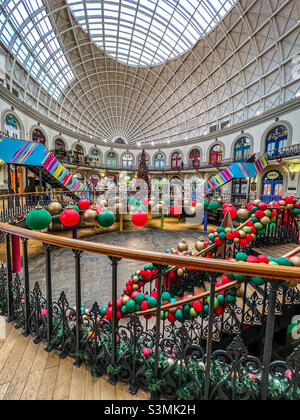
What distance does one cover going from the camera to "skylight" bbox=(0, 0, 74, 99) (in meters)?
13.1

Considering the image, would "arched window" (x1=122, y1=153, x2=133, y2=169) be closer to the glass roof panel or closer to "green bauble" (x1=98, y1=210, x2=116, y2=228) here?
the glass roof panel

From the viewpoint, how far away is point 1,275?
6.76 feet

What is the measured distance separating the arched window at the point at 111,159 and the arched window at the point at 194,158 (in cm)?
1171

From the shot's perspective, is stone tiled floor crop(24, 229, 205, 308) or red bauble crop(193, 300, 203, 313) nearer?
red bauble crop(193, 300, 203, 313)

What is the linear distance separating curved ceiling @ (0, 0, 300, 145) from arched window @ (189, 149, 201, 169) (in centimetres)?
230

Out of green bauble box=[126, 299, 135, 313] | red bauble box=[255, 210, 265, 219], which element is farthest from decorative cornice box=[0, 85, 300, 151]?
green bauble box=[126, 299, 135, 313]

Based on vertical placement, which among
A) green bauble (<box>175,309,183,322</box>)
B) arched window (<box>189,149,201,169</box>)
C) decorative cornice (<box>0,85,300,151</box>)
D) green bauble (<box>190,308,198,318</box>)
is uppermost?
decorative cornice (<box>0,85,300,151</box>)

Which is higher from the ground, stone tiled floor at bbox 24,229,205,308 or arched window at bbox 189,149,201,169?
arched window at bbox 189,149,201,169

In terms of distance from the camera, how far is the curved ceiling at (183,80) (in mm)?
13797

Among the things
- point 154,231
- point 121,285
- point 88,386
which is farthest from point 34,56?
point 88,386

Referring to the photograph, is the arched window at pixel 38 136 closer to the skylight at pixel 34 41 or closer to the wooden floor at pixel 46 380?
the skylight at pixel 34 41

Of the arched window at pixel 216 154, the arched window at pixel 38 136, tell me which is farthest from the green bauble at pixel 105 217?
the arched window at pixel 216 154
